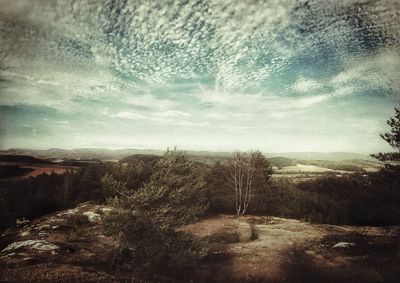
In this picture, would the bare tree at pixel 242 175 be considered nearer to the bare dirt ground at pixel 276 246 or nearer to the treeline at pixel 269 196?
the treeline at pixel 269 196

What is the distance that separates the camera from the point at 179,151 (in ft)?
46.1

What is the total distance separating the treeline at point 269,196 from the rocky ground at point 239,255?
128 inches

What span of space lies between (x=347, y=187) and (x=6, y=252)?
32210 mm

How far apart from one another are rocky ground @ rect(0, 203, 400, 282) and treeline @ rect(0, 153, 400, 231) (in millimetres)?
3261

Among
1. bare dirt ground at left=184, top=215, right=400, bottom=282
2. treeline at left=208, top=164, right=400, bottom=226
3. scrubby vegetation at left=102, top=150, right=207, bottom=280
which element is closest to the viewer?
scrubby vegetation at left=102, top=150, right=207, bottom=280

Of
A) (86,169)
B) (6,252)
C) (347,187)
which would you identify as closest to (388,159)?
(347,187)

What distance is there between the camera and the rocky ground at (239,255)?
12.0 m

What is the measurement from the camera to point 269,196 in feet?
99.2

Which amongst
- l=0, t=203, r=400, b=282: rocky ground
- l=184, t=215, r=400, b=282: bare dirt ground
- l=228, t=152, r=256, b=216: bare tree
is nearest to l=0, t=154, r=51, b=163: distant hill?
l=0, t=203, r=400, b=282: rocky ground

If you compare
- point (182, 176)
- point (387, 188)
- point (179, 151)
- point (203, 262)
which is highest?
point (179, 151)

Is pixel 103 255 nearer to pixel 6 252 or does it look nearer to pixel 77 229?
pixel 6 252

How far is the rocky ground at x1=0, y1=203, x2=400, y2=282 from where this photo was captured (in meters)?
12.0

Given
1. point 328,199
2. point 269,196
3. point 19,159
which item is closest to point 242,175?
point 269,196

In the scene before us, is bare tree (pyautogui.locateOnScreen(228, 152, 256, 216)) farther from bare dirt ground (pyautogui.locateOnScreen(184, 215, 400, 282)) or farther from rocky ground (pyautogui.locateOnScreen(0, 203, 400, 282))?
rocky ground (pyautogui.locateOnScreen(0, 203, 400, 282))
